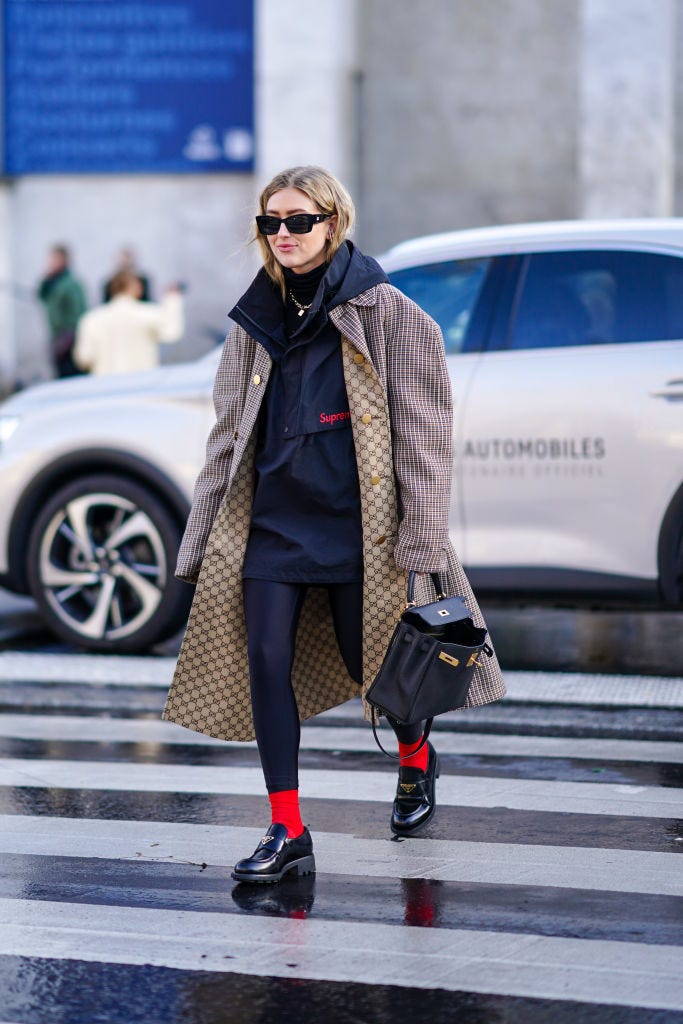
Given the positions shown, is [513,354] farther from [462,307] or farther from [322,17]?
[322,17]

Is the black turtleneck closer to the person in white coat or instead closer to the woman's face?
the woman's face

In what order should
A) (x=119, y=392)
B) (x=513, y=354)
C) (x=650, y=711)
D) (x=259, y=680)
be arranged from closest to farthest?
(x=259, y=680) → (x=650, y=711) → (x=513, y=354) → (x=119, y=392)

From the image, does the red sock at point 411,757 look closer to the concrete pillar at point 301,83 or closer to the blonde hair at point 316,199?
the blonde hair at point 316,199

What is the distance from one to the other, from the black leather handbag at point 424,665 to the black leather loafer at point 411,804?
36 cm

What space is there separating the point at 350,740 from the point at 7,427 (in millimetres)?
2631

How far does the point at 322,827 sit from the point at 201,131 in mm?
14760

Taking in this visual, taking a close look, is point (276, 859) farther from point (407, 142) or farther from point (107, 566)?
point (407, 142)

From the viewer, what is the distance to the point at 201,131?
1897 cm

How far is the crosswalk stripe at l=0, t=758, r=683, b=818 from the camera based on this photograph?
5.32 m

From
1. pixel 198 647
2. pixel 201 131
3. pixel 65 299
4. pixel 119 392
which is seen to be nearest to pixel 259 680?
pixel 198 647

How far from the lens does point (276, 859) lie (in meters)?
4.46

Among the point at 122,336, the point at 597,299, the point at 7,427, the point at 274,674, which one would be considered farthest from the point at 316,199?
the point at 122,336

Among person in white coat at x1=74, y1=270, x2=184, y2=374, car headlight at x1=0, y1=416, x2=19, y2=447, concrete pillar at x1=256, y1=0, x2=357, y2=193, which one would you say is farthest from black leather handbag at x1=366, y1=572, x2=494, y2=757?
concrete pillar at x1=256, y1=0, x2=357, y2=193

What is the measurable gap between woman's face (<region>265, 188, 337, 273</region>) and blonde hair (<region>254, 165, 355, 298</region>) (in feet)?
0.05
